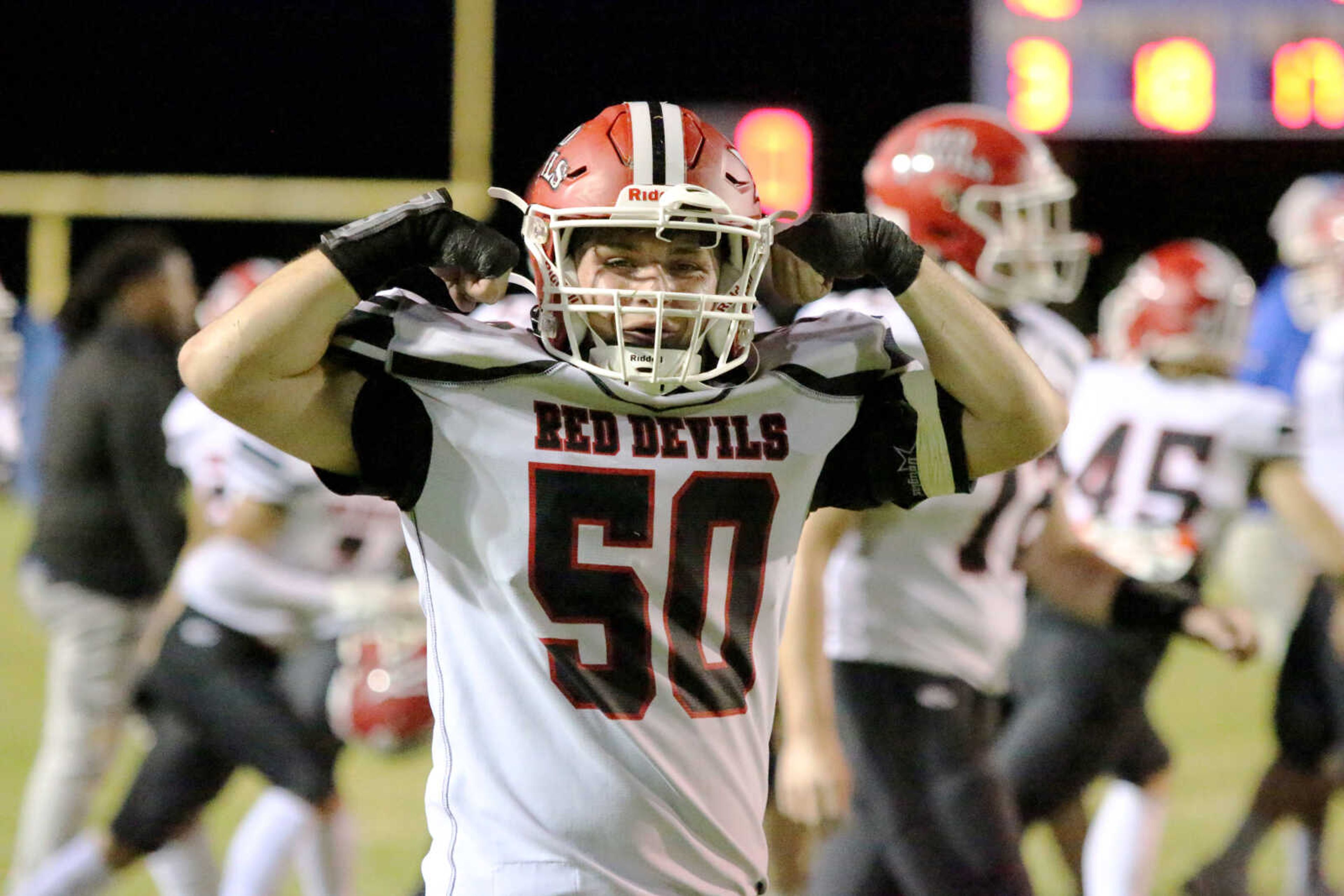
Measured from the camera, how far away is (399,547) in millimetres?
4273

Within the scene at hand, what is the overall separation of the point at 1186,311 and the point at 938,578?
1702 millimetres

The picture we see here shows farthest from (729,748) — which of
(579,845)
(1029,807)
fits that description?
(1029,807)

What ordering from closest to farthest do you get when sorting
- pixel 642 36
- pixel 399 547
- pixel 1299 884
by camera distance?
pixel 399 547
pixel 1299 884
pixel 642 36

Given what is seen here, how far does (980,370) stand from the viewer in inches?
82.7

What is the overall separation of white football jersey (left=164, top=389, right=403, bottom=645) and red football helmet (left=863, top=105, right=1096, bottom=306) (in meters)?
1.35

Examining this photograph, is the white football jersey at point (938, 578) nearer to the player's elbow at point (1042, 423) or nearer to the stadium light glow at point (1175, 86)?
the player's elbow at point (1042, 423)

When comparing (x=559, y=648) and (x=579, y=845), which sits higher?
(x=559, y=648)

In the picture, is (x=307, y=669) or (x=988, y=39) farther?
(x=988, y=39)

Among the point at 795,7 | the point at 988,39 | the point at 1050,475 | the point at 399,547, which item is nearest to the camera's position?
the point at 1050,475

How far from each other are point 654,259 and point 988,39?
8.45m

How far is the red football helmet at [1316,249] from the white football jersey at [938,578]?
2.63 metres

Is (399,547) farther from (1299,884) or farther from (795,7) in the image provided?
(795,7)

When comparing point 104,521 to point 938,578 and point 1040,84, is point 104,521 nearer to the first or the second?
point 938,578

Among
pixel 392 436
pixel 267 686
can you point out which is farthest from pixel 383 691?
pixel 392 436
